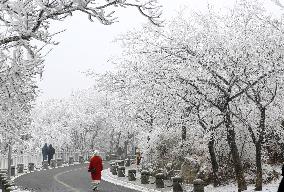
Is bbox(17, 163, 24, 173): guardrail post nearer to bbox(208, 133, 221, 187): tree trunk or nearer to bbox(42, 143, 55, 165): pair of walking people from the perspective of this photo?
bbox(42, 143, 55, 165): pair of walking people

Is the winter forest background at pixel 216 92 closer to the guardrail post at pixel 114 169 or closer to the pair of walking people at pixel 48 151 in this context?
the guardrail post at pixel 114 169

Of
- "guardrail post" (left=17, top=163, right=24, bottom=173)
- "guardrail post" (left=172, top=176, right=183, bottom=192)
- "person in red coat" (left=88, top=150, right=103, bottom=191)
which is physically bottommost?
"guardrail post" (left=17, top=163, right=24, bottom=173)

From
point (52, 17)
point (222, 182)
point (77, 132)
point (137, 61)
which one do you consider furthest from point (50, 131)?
point (52, 17)

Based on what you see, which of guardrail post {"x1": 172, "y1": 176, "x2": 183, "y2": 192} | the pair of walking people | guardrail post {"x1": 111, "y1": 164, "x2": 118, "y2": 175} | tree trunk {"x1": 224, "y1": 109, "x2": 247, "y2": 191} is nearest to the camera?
tree trunk {"x1": 224, "y1": 109, "x2": 247, "y2": 191}

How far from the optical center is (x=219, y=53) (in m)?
19.7

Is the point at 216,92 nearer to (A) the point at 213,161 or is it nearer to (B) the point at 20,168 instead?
(A) the point at 213,161

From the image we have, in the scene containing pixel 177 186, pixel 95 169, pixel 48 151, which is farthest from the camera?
pixel 48 151

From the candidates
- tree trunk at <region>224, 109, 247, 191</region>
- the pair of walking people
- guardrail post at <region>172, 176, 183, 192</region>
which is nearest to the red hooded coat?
guardrail post at <region>172, 176, 183, 192</region>

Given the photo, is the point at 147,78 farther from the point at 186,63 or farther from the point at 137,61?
the point at 137,61

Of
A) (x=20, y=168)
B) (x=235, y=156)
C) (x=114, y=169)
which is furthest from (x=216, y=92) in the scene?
(x=20, y=168)

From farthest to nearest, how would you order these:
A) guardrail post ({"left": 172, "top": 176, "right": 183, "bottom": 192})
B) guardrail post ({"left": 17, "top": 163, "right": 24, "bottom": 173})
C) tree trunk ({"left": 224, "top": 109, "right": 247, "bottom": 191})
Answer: guardrail post ({"left": 17, "top": 163, "right": 24, "bottom": 173}) < guardrail post ({"left": 172, "top": 176, "right": 183, "bottom": 192}) < tree trunk ({"left": 224, "top": 109, "right": 247, "bottom": 191})

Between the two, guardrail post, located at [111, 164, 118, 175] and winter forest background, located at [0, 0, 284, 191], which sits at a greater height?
winter forest background, located at [0, 0, 284, 191]

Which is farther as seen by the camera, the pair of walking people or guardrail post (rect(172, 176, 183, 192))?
the pair of walking people

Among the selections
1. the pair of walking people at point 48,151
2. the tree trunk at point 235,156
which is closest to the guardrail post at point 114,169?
the pair of walking people at point 48,151
